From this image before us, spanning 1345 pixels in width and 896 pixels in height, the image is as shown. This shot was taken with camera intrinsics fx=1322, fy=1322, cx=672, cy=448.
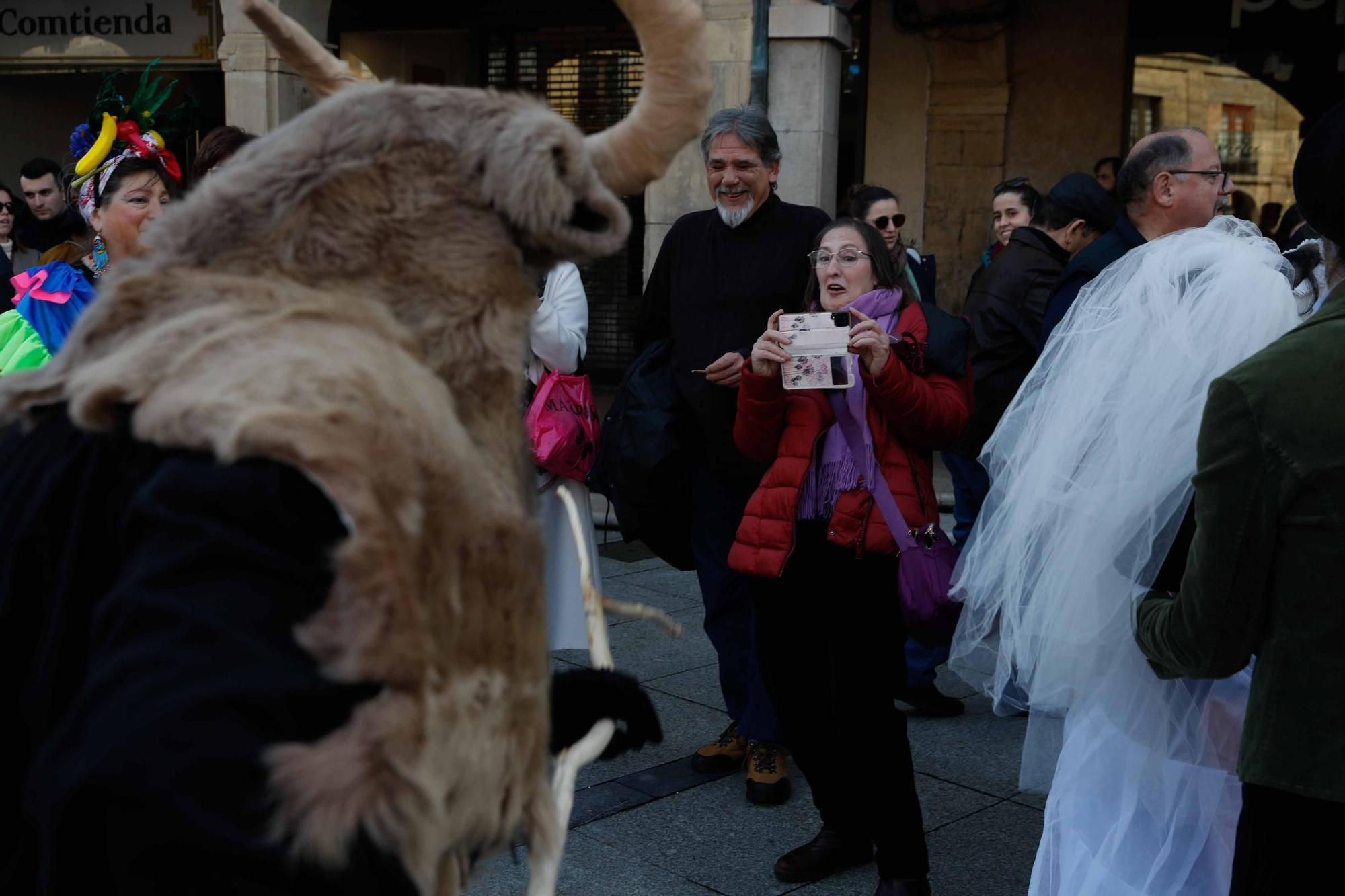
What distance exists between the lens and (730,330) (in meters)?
4.57

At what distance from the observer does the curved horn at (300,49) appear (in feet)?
5.39

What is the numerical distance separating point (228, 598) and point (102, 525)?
0.20m

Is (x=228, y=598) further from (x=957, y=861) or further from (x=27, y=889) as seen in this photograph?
(x=957, y=861)

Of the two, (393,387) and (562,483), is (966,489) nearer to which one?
(562,483)

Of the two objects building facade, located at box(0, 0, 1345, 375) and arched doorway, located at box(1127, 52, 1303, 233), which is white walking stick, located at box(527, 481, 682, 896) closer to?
building facade, located at box(0, 0, 1345, 375)

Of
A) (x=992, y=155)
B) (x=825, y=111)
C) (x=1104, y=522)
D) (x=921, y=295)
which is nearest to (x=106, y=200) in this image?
(x=1104, y=522)

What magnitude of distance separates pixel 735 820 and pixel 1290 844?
2.48 meters

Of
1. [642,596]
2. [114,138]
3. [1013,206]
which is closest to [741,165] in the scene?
[114,138]

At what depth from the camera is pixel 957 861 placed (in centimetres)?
409

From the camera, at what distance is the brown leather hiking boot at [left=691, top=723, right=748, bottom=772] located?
4797 millimetres

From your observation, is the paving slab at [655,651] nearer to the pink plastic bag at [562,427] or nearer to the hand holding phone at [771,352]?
the pink plastic bag at [562,427]

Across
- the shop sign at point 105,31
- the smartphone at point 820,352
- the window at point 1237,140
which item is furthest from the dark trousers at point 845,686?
the shop sign at point 105,31

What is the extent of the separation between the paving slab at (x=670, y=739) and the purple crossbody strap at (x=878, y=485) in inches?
54.2

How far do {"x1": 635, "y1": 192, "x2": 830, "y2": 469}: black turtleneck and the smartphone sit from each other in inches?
29.6
